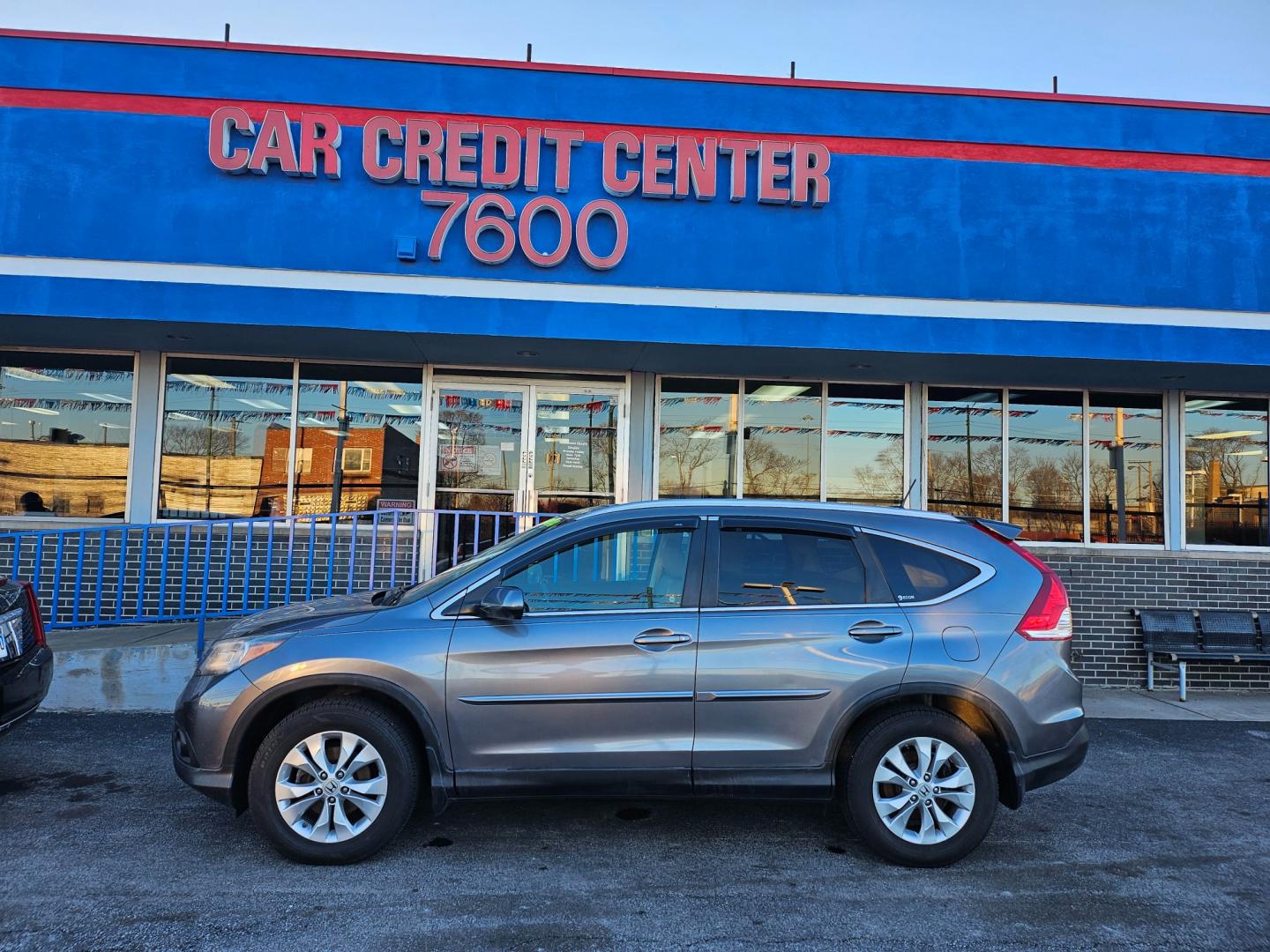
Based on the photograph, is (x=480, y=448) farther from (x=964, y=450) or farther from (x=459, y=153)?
(x=964, y=450)

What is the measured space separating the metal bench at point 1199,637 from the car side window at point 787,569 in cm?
602

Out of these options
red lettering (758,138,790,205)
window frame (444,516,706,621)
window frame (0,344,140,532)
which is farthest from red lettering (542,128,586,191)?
window frame (444,516,706,621)

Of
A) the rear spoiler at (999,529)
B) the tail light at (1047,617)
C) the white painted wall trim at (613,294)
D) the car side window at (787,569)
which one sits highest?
the white painted wall trim at (613,294)

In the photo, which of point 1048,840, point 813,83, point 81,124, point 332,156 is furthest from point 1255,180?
point 81,124

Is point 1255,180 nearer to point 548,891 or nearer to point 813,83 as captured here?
point 813,83

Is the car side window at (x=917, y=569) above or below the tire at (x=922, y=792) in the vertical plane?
above

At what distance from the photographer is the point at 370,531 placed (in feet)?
27.8

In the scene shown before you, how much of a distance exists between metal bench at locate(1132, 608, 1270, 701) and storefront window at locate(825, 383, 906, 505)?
277 cm

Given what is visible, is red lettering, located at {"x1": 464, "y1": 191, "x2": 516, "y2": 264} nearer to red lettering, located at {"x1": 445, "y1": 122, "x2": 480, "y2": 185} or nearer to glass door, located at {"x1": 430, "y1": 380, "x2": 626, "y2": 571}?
red lettering, located at {"x1": 445, "y1": 122, "x2": 480, "y2": 185}

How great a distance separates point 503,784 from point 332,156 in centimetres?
669

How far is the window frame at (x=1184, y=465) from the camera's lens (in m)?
9.66

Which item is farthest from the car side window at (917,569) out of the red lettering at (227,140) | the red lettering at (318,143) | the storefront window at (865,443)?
the red lettering at (227,140)

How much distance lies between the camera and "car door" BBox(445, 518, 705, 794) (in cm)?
408

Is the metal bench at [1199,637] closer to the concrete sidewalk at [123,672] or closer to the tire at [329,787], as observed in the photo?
the concrete sidewalk at [123,672]
